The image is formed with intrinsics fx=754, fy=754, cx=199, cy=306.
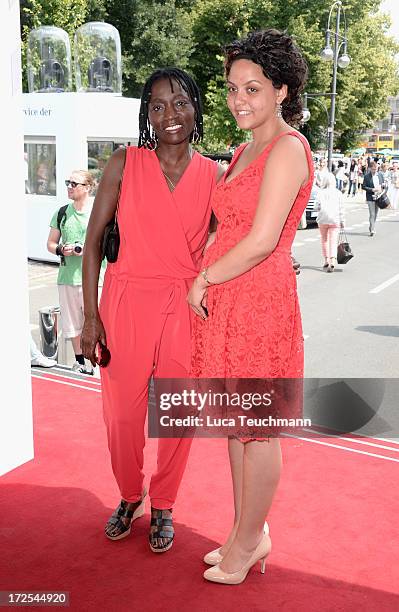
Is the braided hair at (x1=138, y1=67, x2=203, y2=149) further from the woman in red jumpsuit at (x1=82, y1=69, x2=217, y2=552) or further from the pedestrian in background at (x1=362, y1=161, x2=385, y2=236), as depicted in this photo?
the pedestrian in background at (x1=362, y1=161, x2=385, y2=236)

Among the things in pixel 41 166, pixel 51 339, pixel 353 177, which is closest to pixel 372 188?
pixel 41 166

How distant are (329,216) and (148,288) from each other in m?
9.40

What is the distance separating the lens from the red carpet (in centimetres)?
276

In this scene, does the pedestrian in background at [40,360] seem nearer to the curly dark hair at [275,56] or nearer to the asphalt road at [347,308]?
the asphalt road at [347,308]

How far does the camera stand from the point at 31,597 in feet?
8.85

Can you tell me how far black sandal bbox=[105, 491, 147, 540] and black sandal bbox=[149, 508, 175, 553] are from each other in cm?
10

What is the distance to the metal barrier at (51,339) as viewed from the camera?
610 centimetres

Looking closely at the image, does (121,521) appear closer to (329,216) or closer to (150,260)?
(150,260)

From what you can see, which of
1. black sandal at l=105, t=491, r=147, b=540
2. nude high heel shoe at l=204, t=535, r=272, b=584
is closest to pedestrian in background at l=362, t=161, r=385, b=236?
black sandal at l=105, t=491, r=147, b=540

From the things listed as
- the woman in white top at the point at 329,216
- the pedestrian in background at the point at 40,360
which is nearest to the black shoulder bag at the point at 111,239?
the pedestrian in background at the point at 40,360

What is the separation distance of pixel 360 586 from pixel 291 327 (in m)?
1.03

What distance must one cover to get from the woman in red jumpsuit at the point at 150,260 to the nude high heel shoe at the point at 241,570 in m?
0.28

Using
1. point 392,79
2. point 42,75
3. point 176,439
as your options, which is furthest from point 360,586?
point 392,79

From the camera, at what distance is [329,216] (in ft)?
39.3
